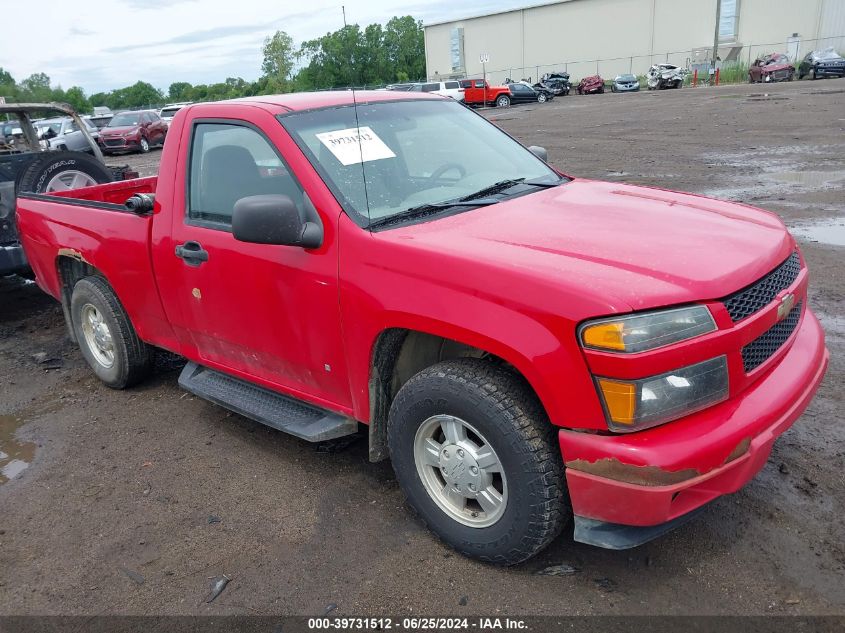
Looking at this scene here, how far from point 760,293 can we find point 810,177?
9128mm

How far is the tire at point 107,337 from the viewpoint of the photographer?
188 inches

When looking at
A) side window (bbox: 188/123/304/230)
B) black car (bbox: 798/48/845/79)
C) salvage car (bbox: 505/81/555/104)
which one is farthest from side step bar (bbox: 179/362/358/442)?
black car (bbox: 798/48/845/79)

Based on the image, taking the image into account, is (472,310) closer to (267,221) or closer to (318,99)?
(267,221)

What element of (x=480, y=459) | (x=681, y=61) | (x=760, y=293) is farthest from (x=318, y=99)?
(x=681, y=61)

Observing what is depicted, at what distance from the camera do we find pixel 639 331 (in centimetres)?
238

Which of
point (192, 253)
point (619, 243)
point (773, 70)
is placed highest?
point (619, 243)

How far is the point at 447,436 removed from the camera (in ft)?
9.54

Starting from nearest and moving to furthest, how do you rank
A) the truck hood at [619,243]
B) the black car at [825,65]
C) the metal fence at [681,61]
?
the truck hood at [619,243]
the black car at [825,65]
the metal fence at [681,61]

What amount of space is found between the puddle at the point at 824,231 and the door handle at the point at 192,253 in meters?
6.04

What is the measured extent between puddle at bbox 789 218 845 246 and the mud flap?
18.4 feet

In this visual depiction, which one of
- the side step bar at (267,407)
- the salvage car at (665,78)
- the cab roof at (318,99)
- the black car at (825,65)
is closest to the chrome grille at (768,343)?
the side step bar at (267,407)

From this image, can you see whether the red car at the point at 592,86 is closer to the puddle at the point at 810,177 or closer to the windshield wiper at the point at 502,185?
the puddle at the point at 810,177

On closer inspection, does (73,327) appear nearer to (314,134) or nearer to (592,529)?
(314,134)

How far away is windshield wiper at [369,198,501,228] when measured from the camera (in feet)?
10.4
